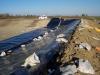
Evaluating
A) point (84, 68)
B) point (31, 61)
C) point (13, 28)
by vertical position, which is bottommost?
point (13, 28)

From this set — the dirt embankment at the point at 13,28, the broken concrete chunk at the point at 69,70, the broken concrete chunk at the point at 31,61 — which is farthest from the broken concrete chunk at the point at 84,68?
the dirt embankment at the point at 13,28

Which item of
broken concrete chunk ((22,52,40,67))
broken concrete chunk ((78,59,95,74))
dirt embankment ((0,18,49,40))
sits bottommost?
dirt embankment ((0,18,49,40))

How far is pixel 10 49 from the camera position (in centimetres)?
1368

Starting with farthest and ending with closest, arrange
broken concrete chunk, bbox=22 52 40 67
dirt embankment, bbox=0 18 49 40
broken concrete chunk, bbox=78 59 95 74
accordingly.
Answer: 1. dirt embankment, bbox=0 18 49 40
2. broken concrete chunk, bbox=22 52 40 67
3. broken concrete chunk, bbox=78 59 95 74

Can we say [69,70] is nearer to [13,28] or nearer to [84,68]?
[84,68]

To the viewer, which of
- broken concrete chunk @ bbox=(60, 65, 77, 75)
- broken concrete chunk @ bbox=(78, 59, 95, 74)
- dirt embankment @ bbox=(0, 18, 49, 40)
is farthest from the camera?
dirt embankment @ bbox=(0, 18, 49, 40)

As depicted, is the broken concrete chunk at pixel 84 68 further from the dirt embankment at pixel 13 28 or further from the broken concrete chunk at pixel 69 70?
the dirt embankment at pixel 13 28

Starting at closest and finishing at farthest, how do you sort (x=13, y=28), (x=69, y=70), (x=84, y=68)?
(x=69, y=70)
(x=84, y=68)
(x=13, y=28)

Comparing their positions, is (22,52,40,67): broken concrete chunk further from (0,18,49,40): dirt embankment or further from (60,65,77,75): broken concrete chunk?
(0,18,49,40): dirt embankment

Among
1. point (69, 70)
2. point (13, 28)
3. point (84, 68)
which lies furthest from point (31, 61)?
point (13, 28)

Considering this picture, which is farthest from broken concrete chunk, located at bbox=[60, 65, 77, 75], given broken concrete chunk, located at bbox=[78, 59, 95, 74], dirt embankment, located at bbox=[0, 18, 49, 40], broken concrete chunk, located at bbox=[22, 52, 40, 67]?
dirt embankment, located at bbox=[0, 18, 49, 40]

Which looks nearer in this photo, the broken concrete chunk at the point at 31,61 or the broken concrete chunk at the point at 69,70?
the broken concrete chunk at the point at 69,70

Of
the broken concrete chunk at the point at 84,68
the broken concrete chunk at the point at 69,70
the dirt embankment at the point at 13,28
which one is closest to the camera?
the broken concrete chunk at the point at 69,70

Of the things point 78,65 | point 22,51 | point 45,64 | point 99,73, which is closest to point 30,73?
point 45,64
